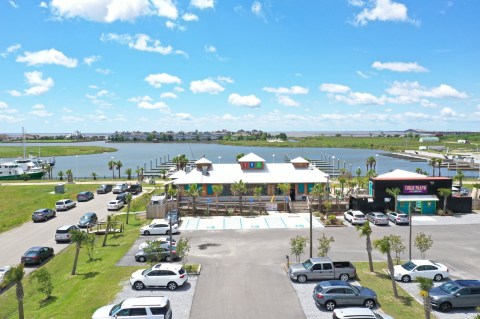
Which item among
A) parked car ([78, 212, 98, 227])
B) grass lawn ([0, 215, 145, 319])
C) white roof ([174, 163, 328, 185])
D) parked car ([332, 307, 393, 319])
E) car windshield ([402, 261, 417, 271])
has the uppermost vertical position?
white roof ([174, 163, 328, 185])

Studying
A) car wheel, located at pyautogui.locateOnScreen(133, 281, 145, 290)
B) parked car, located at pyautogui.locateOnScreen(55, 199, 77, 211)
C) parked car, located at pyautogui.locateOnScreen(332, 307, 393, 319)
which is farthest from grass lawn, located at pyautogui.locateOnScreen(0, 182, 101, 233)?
parked car, located at pyautogui.locateOnScreen(332, 307, 393, 319)

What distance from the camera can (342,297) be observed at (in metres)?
21.7

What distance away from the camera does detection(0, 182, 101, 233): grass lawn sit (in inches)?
1847

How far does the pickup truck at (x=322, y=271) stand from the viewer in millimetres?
25953

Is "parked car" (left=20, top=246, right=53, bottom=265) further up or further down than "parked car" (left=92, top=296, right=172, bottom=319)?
further down

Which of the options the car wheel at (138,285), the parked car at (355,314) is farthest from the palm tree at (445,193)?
the car wheel at (138,285)

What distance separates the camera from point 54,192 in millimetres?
66625

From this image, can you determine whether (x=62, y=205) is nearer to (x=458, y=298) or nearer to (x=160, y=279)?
(x=160, y=279)

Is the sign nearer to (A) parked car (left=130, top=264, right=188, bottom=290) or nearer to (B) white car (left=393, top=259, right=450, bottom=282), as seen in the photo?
(B) white car (left=393, top=259, right=450, bottom=282)

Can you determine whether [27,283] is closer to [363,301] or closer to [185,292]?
[185,292]

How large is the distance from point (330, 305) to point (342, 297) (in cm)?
81

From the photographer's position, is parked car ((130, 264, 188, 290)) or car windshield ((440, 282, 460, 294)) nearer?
car windshield ((440, 282, 460, 294))

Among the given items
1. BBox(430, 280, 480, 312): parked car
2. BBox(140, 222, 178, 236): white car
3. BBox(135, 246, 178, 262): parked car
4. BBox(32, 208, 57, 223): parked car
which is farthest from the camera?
BBox(32, 208, 57, 223): parked car

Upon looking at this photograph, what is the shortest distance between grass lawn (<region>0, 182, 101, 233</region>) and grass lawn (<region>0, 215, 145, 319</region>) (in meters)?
16.0
